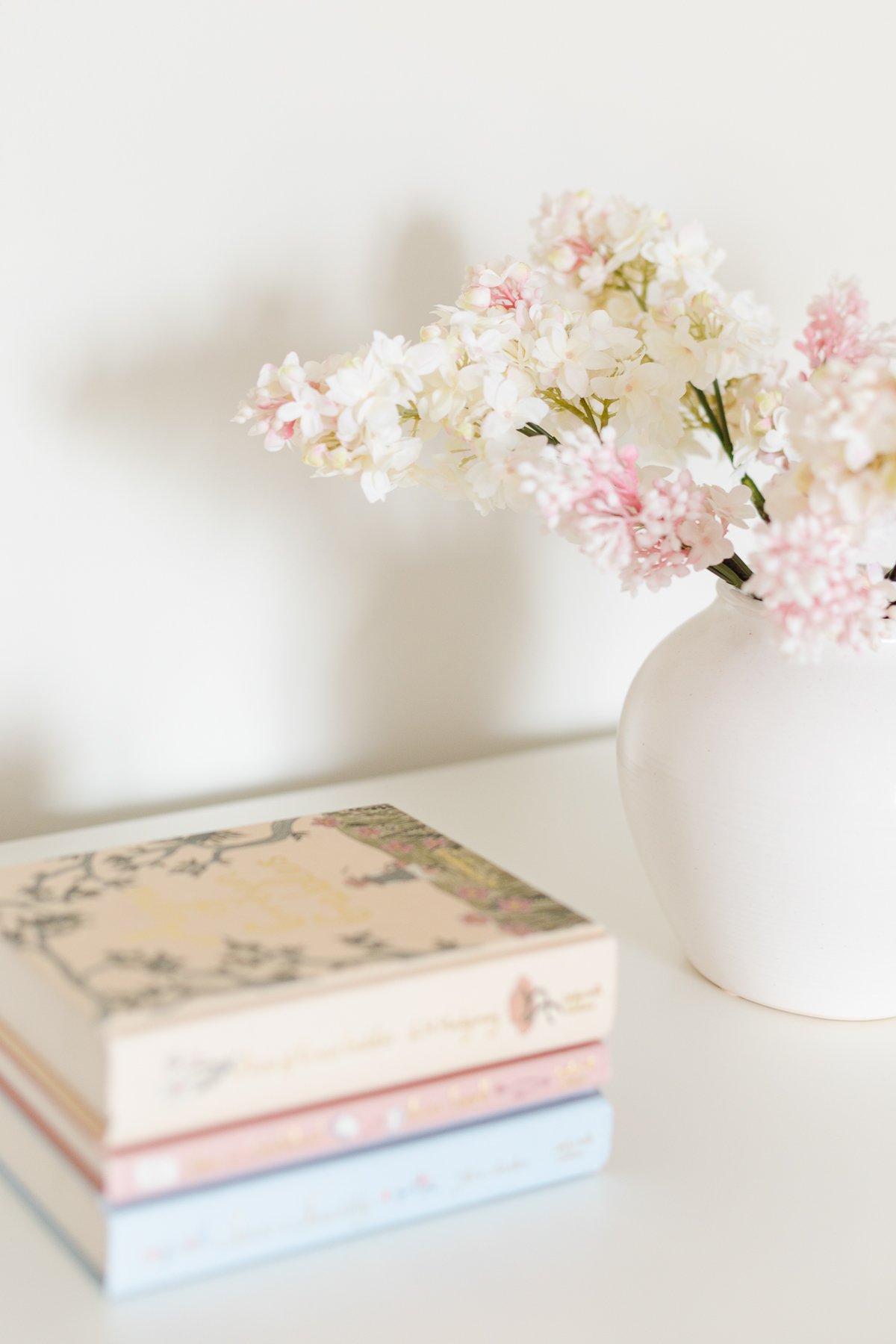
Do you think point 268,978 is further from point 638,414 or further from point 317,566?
point 317,566

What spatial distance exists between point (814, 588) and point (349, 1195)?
30cm

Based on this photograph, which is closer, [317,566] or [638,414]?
[638,414]

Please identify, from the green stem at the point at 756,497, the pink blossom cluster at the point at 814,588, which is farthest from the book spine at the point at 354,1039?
the green stem at the point at 756,497

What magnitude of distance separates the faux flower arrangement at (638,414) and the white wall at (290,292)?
168 millimetres

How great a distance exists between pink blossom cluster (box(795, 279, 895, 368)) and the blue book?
380 mm

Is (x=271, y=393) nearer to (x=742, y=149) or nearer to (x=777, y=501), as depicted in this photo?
(x=777, y=501)

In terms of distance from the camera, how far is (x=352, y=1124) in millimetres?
544

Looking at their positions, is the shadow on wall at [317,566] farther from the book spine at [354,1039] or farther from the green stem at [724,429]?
the book spine at [354,1039]

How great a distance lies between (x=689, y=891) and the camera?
763 millimetres

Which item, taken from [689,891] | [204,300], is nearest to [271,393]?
[204,300]

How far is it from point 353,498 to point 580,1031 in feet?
1.77

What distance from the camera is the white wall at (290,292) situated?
0.90m

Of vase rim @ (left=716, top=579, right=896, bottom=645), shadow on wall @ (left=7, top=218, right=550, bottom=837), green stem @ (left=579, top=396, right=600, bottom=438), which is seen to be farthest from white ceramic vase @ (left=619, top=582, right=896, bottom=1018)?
shadow on wall @ (left=7, top=218, right=550, bottom=837)

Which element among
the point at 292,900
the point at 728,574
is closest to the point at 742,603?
the point at 728,574
